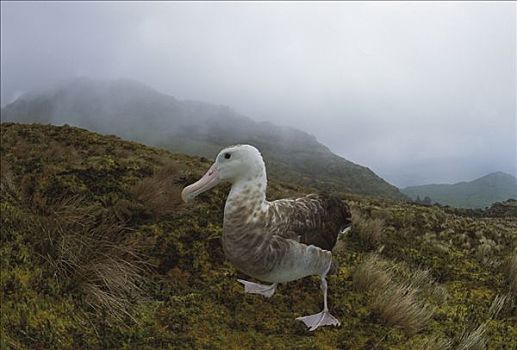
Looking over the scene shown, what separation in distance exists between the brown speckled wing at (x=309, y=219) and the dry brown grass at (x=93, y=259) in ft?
4.78

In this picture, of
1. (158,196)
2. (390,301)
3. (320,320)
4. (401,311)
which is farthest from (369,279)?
(158,196)

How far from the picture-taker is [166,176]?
7.32 m

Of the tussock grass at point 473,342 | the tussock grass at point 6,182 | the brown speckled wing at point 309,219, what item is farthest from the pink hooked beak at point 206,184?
the tussock grass at point 473,342

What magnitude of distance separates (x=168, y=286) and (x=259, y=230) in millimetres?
1178

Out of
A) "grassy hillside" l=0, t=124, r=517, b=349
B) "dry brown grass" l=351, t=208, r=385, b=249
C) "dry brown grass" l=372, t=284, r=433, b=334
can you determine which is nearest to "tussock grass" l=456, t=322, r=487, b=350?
"grassy hillside" l=0, t=124, r=517, b=349

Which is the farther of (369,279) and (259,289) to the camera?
(369,279)

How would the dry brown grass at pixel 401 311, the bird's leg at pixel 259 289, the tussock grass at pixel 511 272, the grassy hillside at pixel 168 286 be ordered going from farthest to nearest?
the tussock grass at pixel 511 272, the bird's leg at pixel 259 289, the dry brown grass at pixel 401 311, the grassy hillside at pixel 168 286

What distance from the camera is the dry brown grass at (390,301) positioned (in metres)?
4.26

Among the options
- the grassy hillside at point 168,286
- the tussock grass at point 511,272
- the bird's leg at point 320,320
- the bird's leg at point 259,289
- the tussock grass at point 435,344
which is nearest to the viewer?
the grassy hillside at point 168,286

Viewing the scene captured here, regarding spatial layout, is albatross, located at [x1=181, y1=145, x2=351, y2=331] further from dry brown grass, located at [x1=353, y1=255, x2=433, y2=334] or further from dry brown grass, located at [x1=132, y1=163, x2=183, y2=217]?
dry brown grass, located at [x1=132, y1=163, x2=183, y2=217]

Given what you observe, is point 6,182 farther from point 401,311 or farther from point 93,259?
point 401,311

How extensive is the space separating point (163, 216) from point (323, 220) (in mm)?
2295

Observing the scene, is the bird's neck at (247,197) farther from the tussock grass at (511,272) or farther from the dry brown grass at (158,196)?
the tussock grass at (511,272)

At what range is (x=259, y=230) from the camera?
12.4ft
